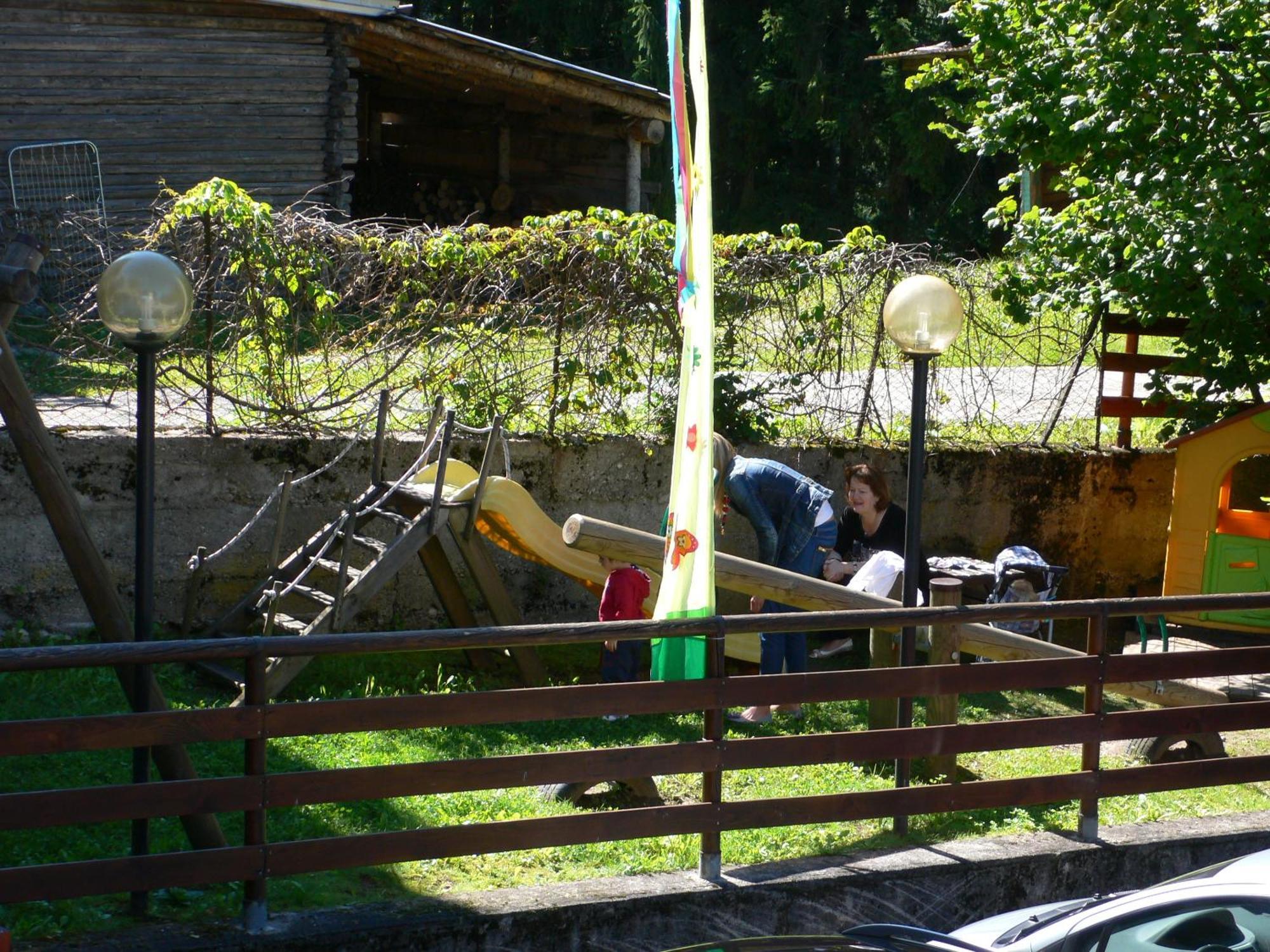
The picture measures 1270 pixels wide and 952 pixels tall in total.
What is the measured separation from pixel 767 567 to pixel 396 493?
81.8 inches

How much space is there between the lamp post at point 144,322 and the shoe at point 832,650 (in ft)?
16.6

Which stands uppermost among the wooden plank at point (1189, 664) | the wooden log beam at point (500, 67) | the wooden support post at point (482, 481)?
the wooden log beam at point (500, 67)

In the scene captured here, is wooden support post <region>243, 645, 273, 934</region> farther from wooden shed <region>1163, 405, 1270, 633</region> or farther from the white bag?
wooden shed <region>1163, 405, 1270, 633</region>

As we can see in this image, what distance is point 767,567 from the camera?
6.95 metres

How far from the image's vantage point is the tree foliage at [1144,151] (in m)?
8.05

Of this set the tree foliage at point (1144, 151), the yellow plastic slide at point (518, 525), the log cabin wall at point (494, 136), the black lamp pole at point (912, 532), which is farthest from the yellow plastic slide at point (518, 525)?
the log cabin wall at point (494, 136)

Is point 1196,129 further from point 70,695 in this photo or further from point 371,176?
point 371,176

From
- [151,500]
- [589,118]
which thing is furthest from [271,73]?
[151,500]

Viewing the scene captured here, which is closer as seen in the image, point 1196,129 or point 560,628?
point 560,628

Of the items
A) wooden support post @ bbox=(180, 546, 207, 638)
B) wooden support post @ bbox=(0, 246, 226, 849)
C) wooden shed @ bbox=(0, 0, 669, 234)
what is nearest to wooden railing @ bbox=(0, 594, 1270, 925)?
wooden support post @ bbox=(0, 246, 226, 849)

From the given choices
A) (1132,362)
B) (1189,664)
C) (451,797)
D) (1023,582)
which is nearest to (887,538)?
(1023,582)

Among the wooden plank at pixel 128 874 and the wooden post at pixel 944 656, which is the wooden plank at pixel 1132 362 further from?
the wooden plank at pixel 128 874

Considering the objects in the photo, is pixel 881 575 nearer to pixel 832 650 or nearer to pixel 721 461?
pixel 832 650

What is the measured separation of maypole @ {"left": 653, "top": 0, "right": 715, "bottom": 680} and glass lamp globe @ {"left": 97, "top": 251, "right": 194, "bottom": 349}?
178 cm
